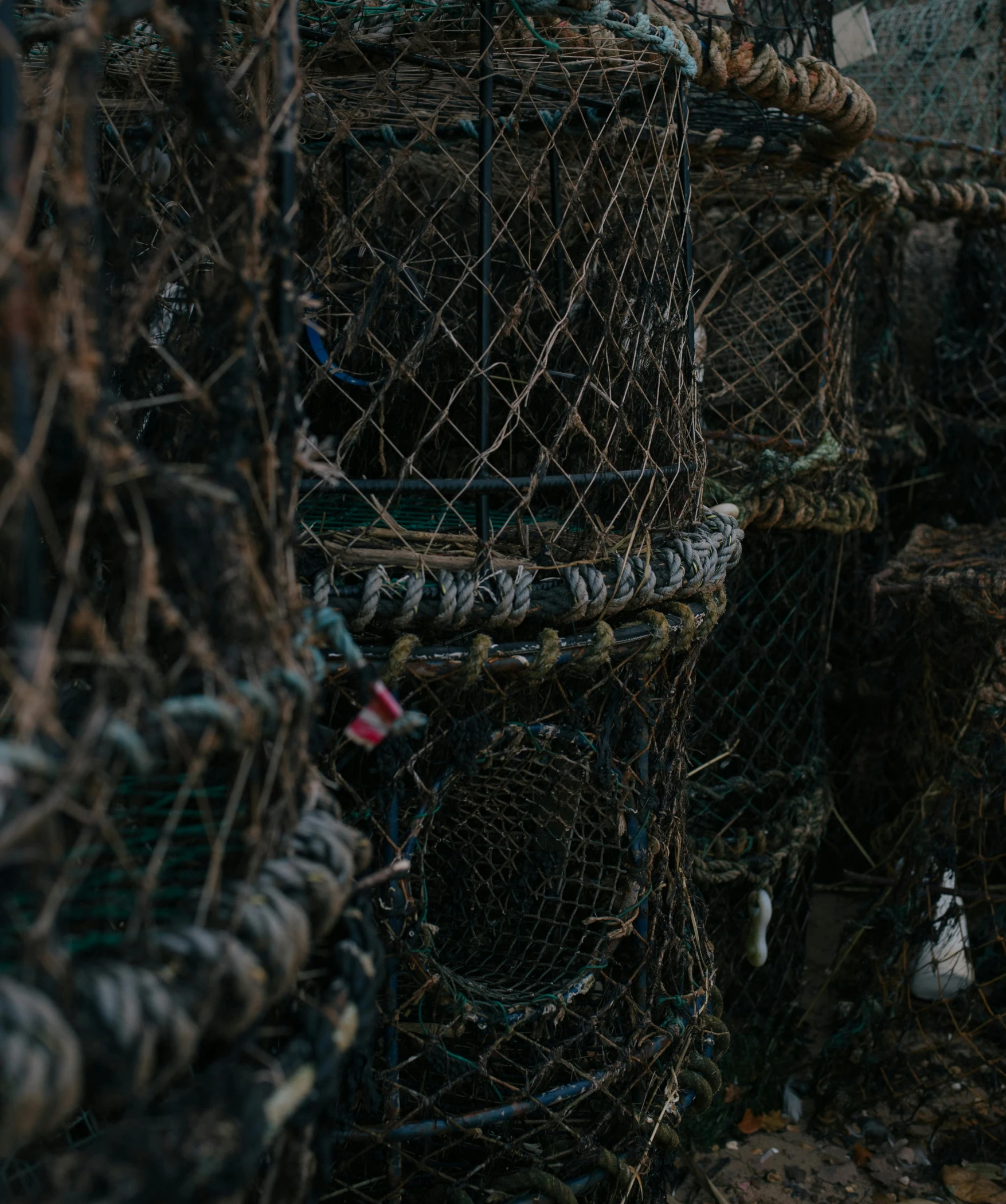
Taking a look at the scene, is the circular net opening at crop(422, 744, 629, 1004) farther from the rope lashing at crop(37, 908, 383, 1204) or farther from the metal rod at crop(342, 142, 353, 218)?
the metal rod at crop(342, 142, 353, 218)

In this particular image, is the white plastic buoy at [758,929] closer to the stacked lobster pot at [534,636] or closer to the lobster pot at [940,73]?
the stacked lobster pot at [534,636]

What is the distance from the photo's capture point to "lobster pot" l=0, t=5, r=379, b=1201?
2.39ft

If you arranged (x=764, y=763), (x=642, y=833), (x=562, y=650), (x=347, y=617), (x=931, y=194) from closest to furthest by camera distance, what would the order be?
(x=347, y=617) < (x=562, y=650) < (x=642, y=833) < (x=764, y=763) < (x=931, y=194)

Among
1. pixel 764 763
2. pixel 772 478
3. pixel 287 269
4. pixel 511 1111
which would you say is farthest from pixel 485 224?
pixel 764 763

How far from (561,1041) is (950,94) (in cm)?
345

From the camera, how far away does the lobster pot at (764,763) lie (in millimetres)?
2740

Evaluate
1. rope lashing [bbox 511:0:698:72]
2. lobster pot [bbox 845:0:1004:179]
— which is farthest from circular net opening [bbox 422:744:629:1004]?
lobster pot [bbox 845:0:1004:179]

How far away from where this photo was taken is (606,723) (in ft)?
5.94

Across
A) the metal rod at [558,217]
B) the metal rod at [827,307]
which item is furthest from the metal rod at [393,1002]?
the metal rod at [827,307]

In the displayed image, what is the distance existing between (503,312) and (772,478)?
1.00m

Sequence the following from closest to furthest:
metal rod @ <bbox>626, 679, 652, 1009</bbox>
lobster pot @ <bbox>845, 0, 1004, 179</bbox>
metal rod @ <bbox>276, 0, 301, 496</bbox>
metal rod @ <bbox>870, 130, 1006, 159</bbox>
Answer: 1. metal rod @ <bbox>276, 0, 301, 496</bbox>
2. metal rod @ <bbox>626, 679, 652, 1009</bbox>
3. metal rod @ <bbox>870, 130, 1006, 159</bbox>
4. lobster pot @ <bbox>845, 0, 1004, 179</bbox>

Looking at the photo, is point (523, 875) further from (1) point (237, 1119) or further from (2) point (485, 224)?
(1) point (237, 1119)

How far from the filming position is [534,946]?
6.99 ft

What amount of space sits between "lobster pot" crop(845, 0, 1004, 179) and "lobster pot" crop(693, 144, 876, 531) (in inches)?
45.8
